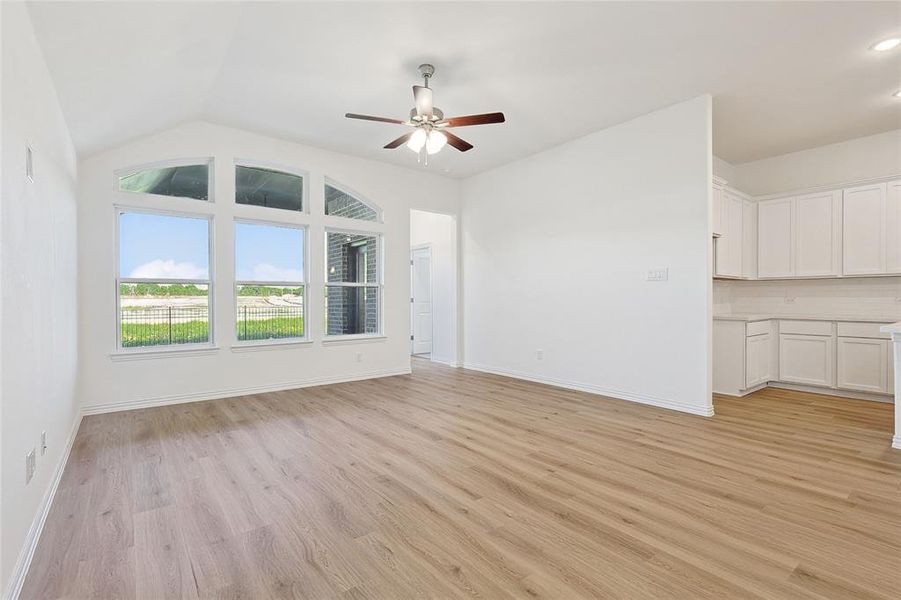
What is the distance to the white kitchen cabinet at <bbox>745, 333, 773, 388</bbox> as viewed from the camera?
4992mm

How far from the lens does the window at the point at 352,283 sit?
589cm

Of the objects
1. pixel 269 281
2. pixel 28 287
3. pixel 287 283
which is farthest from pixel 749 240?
pixel 28 287

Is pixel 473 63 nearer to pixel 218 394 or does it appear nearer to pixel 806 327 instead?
pixel 218 394

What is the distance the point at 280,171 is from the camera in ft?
18.0

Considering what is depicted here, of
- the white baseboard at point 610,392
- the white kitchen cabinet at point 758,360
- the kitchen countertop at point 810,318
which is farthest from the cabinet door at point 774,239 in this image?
the white baseboard at point 610,392

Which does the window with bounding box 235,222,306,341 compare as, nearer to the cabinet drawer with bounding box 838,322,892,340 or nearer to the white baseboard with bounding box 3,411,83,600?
the white baseboard with bounding box 3,411,83,600

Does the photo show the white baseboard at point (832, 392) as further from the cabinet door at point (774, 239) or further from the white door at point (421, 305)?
the white door at point (421, 305)

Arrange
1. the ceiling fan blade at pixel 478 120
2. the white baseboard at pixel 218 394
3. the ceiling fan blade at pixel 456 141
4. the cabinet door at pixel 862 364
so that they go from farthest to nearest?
the cabinet door at pixel 862 364, the white baseboard at pixel 218 394, the ceiling fan blade at pixel 456 141, the ceiling fan blade at pixel 478 120

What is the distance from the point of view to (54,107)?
276 centimetres

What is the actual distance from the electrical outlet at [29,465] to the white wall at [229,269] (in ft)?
8.51

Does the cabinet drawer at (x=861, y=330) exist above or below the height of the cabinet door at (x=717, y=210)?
below

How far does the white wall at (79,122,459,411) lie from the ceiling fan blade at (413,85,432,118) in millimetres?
2630

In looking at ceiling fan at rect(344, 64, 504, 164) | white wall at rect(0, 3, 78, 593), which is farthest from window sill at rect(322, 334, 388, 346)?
ceiling fan at rect(344, 64, 504, 164)

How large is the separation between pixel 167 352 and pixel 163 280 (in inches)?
31.1
